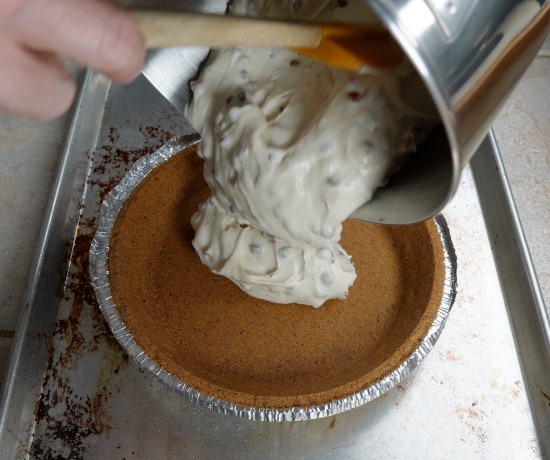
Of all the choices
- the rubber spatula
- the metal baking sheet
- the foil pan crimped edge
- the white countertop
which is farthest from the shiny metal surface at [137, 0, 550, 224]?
the white countertop

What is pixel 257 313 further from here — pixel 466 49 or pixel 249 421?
pixel 466 49

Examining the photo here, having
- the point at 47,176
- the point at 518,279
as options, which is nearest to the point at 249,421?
the point at 518,279

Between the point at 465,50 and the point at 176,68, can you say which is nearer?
the point at 465,50

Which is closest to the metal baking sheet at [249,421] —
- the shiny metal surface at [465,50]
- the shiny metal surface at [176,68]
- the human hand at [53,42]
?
the shiny metal surface at [176,68]

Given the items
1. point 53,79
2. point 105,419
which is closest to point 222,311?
point 105,419

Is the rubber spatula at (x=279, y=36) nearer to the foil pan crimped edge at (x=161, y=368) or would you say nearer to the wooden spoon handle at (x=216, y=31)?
the wooden spoon handle at (x=216, y=31)

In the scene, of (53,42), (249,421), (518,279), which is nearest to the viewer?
(53,42)
